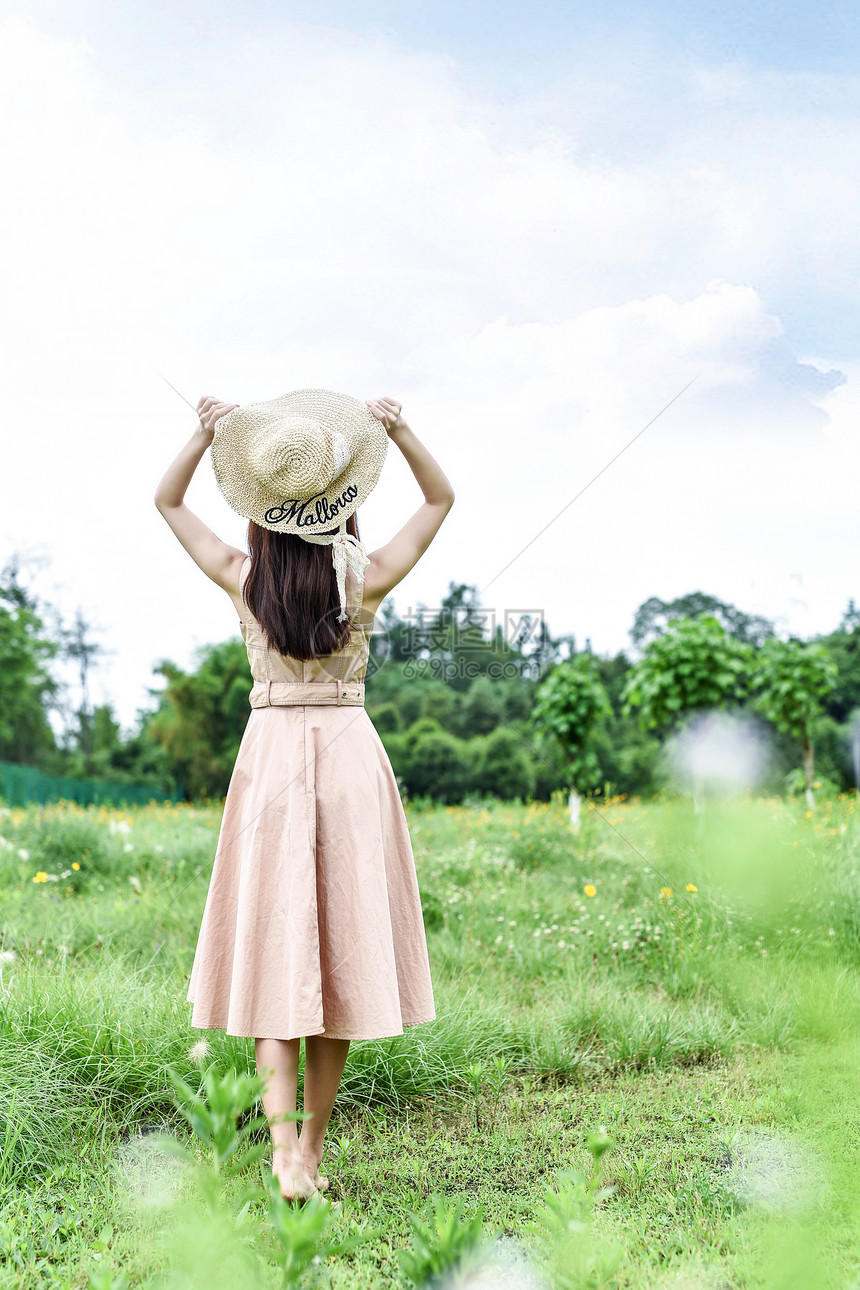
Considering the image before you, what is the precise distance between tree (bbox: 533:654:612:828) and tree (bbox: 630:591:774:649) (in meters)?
3.83

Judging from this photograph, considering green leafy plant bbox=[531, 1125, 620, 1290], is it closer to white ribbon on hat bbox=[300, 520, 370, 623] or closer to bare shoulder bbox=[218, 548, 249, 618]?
white ribbon on hat bbox=[300, 520, 370, 623]

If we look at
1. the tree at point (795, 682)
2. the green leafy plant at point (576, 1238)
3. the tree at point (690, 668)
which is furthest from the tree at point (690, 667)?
the green leafy plant at point (576, 1238)

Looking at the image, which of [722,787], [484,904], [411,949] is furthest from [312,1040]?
[722,787]

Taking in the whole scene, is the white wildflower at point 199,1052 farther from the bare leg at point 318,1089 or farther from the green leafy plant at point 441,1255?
the green leafy plant at point 441,1255

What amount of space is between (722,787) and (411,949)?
8.46 metres

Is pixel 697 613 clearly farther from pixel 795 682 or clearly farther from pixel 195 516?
pixel 195 516

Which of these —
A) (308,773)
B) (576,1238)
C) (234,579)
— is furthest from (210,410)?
(576,1238)

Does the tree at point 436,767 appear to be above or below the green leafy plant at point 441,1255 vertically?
above

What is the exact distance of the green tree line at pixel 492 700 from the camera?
8.32 m

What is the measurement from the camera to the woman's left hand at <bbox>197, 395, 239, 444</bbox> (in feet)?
7.05

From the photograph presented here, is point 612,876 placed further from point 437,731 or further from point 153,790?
point 153,790

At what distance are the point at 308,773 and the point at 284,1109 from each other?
2.40ft

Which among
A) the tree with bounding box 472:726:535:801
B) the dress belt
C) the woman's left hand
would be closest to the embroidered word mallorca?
the woman's left hand

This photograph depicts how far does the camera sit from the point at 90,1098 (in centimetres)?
239
